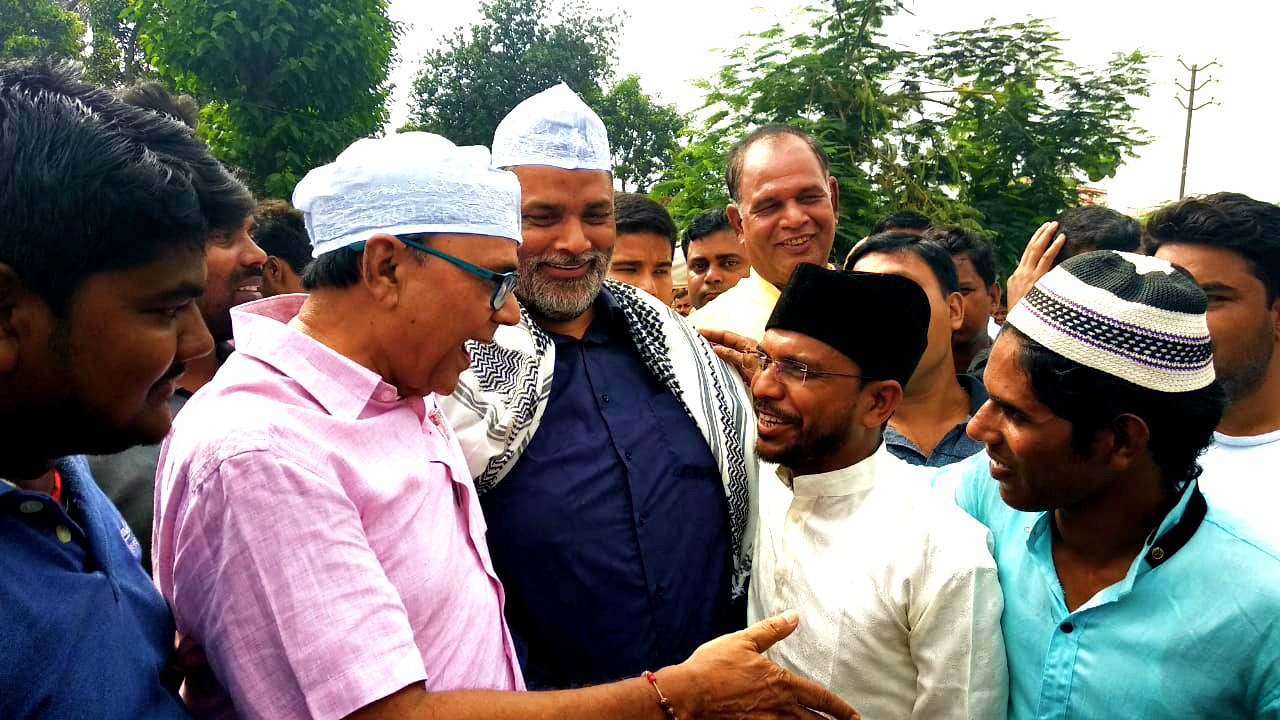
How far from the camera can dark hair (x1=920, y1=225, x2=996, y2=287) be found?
4.78 metres

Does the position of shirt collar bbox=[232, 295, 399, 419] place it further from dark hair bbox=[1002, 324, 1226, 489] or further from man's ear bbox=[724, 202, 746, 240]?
man's ear bbox=[724, 202, 746, 240]

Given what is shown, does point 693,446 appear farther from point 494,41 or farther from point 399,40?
point 494,41

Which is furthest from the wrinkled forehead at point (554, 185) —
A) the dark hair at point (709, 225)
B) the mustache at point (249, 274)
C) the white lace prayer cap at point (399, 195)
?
the dark hair at point (709, 225)

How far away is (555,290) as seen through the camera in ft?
9.14

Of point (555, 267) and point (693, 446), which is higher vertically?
point (555, 267)

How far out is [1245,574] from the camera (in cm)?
182

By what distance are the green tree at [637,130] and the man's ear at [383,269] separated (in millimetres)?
32502

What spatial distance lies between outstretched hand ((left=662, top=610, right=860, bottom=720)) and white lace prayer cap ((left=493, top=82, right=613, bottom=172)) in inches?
62.6

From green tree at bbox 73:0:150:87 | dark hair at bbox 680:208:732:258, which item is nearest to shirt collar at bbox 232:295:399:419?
dark hair at bbox 680:208:732:258

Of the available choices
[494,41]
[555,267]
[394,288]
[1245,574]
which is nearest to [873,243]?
[555,267]

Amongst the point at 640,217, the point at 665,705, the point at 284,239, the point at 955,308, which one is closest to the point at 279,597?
the point at 665,705

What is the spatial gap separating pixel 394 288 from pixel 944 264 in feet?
8.79

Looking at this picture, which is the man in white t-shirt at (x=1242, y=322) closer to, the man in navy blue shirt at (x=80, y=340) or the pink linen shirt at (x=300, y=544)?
the pink linen shirt at (x=300, y=544)

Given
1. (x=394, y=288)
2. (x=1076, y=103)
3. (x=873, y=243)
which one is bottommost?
(x=1076, y=103)
